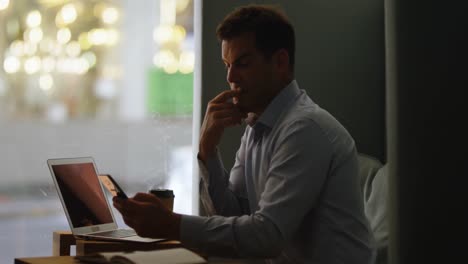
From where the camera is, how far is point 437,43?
5.06 feet

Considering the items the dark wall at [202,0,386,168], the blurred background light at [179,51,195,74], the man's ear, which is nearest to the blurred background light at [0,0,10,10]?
Answer: the blurred background light at [179,51,195,74]

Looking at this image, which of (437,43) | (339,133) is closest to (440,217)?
(437,43)

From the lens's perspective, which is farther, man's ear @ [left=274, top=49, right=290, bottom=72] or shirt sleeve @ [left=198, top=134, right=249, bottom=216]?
shirt sleeve @ [left=198, top=134, right=249, bottom=216]

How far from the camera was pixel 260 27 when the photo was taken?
7.07 ft

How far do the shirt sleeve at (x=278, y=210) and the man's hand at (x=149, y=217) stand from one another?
1.2 inches

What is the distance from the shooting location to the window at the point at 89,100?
10.6 feet

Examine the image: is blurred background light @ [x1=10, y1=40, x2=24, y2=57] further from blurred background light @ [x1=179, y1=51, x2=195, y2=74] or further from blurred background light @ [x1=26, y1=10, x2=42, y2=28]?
blurred background light @ [x1=179, y1=51, x2=195, y2=74]

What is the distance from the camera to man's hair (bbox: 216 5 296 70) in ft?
7.06

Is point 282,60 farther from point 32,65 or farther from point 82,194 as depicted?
point 32,65

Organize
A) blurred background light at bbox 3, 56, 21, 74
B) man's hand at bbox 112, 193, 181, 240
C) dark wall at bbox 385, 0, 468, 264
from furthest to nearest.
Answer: blurred background light at bbox 3, 56, 21, 74, man's hand at bbox 112, 193, 181, 240, dark wall at bbox 385, 0, 468, 264

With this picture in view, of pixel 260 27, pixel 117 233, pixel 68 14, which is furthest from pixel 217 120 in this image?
pixel 68 14

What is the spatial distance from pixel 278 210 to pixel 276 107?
0.39m

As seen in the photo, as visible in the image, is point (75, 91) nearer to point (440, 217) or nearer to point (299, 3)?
point (299, 3)

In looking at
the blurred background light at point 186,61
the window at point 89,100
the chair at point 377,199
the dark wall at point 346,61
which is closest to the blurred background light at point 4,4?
the window at point 89,100
